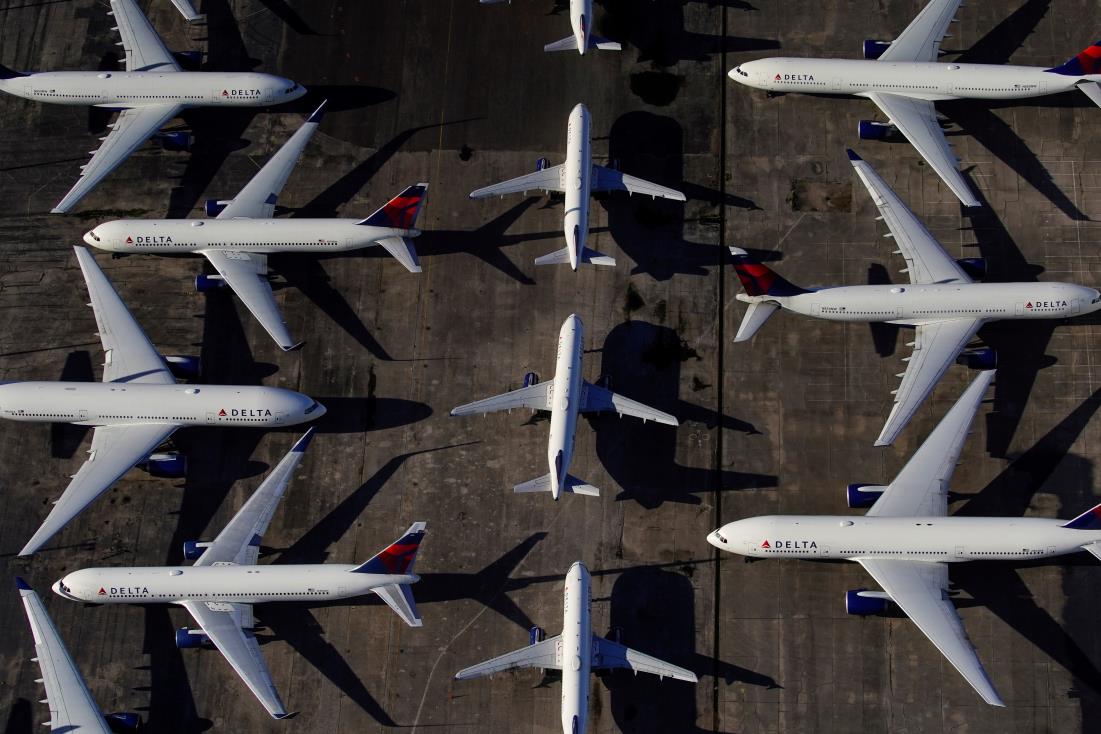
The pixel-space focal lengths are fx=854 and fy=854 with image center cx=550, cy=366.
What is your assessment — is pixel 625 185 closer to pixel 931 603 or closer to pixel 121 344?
pixel 931 603

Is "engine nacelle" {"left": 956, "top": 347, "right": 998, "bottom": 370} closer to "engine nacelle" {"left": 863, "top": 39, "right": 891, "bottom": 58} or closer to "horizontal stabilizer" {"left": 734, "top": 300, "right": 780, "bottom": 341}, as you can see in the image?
"horizontal stabilizer" {"left": 734, "top": 300, "right": 780, "bottom": 341}

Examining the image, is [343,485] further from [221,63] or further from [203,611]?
[221,63]

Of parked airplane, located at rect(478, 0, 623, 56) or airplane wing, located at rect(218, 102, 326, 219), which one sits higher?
parked airplane, located at rect(478, 0, 623, 56)

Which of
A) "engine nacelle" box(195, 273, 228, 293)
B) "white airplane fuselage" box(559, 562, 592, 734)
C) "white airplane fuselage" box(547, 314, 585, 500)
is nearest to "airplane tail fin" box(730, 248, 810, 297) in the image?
"white airplane fuselage" box(547, 314, 585, 500)

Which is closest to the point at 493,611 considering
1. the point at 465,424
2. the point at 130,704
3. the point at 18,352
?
the point at 465,424

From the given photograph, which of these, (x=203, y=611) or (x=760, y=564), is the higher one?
(x=760, y=564)

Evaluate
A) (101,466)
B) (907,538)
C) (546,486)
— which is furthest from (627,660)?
(101,466)
